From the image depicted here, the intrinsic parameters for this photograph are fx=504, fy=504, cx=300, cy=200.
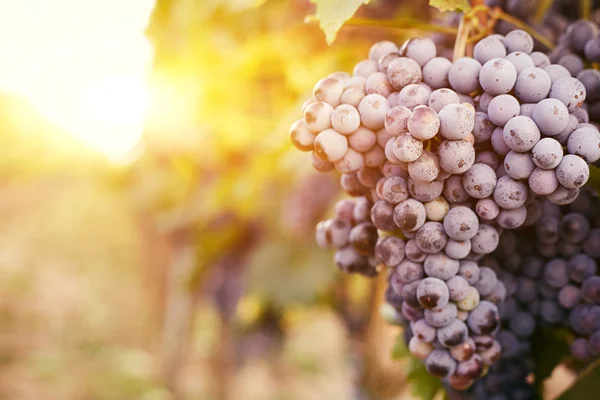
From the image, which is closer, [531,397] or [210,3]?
[531,397]

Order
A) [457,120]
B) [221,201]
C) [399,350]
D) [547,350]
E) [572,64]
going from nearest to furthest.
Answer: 1. [457,120]
2. [572,64]
3. [547,350]
4. [399,350]
5. [221,201]

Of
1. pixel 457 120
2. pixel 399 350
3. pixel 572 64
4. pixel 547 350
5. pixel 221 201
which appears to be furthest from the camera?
pixel 221 201

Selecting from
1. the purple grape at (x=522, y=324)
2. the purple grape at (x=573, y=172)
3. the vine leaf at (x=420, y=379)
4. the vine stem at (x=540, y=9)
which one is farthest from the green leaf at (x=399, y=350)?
the vine stem at (x=540, y=9)

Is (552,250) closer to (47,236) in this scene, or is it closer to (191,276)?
(191,276)

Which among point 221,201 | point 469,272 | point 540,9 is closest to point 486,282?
point 469,272

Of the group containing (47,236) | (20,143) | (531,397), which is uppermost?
(47,236)

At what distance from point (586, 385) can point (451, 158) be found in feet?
1.32

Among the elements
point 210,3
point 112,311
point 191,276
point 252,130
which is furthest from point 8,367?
point 210,3

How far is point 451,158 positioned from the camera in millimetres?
452

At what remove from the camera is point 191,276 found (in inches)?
76.9

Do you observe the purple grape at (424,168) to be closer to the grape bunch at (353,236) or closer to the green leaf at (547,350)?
the grape bunch at (353,236)

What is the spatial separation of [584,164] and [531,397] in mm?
358

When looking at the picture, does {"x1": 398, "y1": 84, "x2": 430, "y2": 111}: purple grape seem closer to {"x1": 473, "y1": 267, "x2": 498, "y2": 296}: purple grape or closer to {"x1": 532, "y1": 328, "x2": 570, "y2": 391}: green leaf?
{"x1": 473, "y1": 267, "x2": 498, "y2": 296}: purple grape

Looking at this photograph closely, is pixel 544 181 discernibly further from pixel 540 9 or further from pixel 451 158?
pixel 540 9
